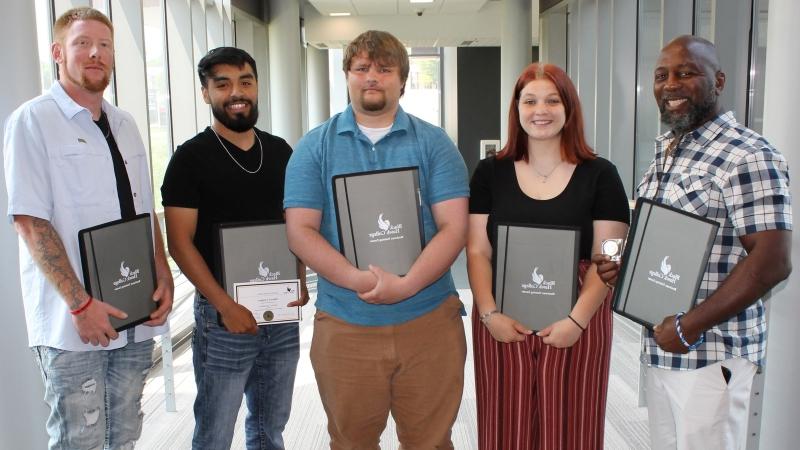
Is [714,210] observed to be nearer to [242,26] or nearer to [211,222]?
[211,222]

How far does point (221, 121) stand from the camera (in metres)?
2.28

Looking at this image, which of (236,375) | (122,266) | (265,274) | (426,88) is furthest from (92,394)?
(426,88)

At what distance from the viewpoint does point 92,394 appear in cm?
191

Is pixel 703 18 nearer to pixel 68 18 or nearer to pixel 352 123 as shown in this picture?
pixel 352 123

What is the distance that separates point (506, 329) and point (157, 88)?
16.3ft

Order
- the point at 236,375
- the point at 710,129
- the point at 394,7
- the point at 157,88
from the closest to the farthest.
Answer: the point at 710,129
the point at 236,375
the point at 157,88
the point at 394,7

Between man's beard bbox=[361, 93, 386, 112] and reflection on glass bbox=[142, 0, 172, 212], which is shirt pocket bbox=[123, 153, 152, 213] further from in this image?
reflection on glass bbox=[142, 0, 172, 212]

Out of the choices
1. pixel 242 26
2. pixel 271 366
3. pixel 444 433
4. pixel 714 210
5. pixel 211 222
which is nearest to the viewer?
pixel 714 210

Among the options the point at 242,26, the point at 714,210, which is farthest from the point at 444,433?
the point at 242,26

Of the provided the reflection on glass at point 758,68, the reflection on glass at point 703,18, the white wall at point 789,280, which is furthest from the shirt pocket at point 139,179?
the reflection on glass at point 703,18

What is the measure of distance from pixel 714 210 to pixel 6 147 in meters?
2.00

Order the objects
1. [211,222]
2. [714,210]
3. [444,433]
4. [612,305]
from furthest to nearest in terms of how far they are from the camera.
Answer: [211,222] → [444,433] → [612,305] → [714,210]

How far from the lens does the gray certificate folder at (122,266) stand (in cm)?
180

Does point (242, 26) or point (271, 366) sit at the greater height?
point (242, 26)
